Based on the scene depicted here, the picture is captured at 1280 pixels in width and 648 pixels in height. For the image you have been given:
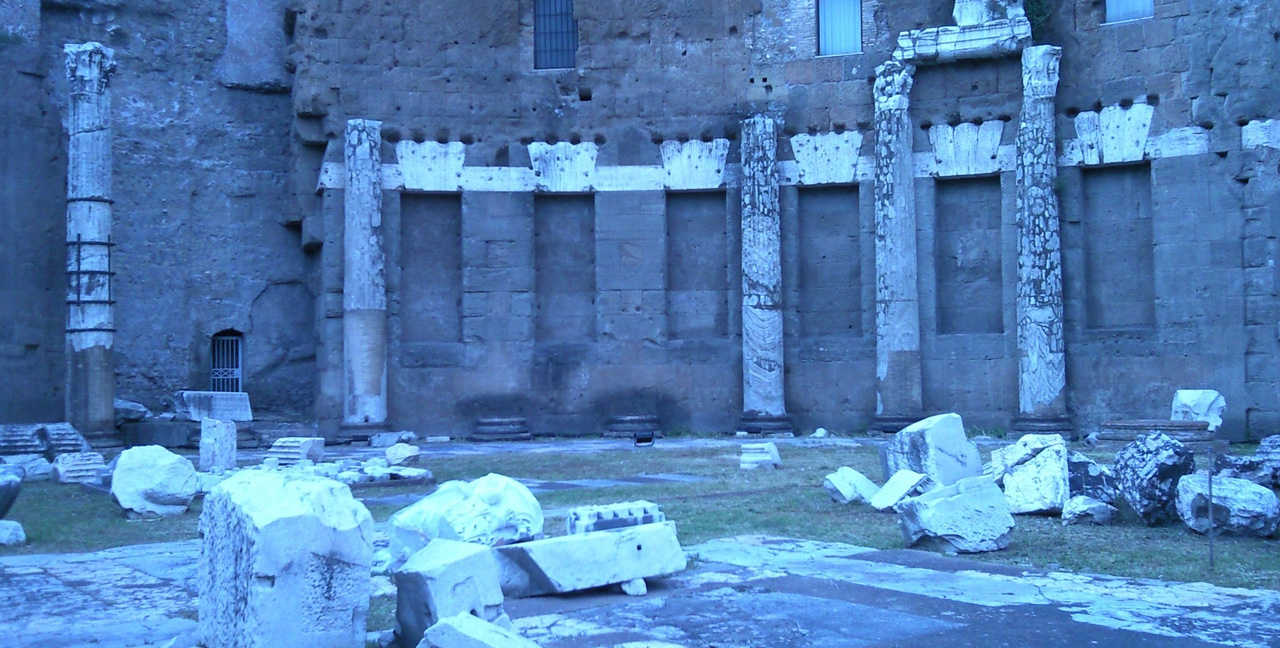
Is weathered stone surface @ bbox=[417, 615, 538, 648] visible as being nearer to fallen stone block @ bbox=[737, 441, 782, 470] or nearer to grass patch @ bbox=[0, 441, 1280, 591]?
grass patch @ bbox=[0, 441, 1280, 591]

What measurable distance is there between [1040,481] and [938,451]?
2.68 feet

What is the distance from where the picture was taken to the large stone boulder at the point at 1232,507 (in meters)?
7.32

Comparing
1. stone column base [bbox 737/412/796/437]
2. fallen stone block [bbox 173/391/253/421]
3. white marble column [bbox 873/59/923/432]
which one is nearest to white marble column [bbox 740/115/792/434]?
stone column base [bbox 737/412/796/437]

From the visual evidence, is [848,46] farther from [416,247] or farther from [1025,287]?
[416,247]

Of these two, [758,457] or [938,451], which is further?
[758,457]

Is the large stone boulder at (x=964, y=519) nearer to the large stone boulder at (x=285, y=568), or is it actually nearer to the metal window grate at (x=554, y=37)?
the large stone boulder at (x=285, y=568)

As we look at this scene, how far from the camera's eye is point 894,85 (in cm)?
1828

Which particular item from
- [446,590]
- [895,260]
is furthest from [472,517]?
[895,260]

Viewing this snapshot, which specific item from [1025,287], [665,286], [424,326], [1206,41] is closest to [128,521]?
[424,326]

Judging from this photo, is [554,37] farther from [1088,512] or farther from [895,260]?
[1088,512]

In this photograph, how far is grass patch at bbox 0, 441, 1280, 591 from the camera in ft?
22.0

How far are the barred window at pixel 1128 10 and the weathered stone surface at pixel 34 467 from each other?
15518 millimetres

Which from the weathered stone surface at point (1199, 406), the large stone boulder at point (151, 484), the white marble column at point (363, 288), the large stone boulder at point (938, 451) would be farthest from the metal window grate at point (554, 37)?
the large stone boulder at point (938, 451)

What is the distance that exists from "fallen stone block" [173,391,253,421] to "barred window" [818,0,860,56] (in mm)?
10463
